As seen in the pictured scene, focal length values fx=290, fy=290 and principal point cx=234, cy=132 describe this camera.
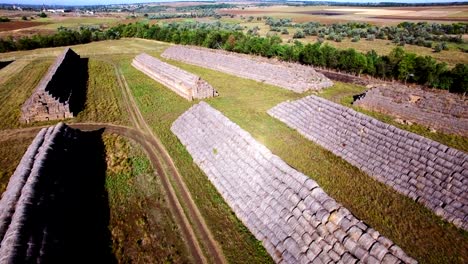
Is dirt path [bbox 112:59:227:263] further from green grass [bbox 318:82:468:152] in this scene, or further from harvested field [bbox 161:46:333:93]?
green grass [bbox 318:82:468:152]

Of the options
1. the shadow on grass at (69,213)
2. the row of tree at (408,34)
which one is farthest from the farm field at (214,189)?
the row of tree at (408,34)

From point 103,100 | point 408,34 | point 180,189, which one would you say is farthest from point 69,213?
point 408,34

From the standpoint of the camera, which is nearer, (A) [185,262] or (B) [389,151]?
(A) [185,262]

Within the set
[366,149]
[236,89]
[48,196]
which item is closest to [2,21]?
[236,89]


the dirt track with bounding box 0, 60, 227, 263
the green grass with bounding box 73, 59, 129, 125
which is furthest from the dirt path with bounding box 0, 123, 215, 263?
the green grass with bounding box 73, 59, 129, 125

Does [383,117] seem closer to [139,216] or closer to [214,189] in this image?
[214,189]

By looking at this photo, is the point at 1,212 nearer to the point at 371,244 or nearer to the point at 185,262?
the point at 185,262

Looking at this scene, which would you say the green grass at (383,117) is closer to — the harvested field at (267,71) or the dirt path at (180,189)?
the harvested field at (267,71)
